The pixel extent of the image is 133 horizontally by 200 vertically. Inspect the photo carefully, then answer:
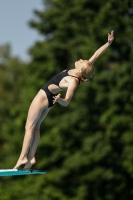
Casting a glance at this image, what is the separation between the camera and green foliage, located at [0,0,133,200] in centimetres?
2984

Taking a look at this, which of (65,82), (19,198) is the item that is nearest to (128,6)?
(19,198)

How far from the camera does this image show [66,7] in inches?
1313

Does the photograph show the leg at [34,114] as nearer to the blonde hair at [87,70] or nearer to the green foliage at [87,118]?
the blonde hair at [87,70]

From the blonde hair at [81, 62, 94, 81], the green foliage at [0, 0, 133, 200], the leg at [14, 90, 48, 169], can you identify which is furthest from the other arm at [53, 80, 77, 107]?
the green foliage at [0, 0, 133, 200]

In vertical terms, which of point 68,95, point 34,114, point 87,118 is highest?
point 87,118

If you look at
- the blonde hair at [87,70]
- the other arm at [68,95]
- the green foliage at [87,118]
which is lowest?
the other arm at [68,95]

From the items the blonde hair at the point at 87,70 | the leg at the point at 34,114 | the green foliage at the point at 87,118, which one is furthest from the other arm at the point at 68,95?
the green foliage at the point at 87,118

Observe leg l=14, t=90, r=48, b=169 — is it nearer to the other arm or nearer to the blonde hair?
the other arm

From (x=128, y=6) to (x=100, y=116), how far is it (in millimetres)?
5374

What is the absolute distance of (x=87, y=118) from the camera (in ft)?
102

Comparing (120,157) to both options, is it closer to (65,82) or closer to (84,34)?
(84,34)

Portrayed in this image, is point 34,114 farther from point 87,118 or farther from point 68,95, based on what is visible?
point 87,118

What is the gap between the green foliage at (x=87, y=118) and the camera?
29.8m

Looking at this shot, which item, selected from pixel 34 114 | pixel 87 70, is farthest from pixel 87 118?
pixel 87 70
